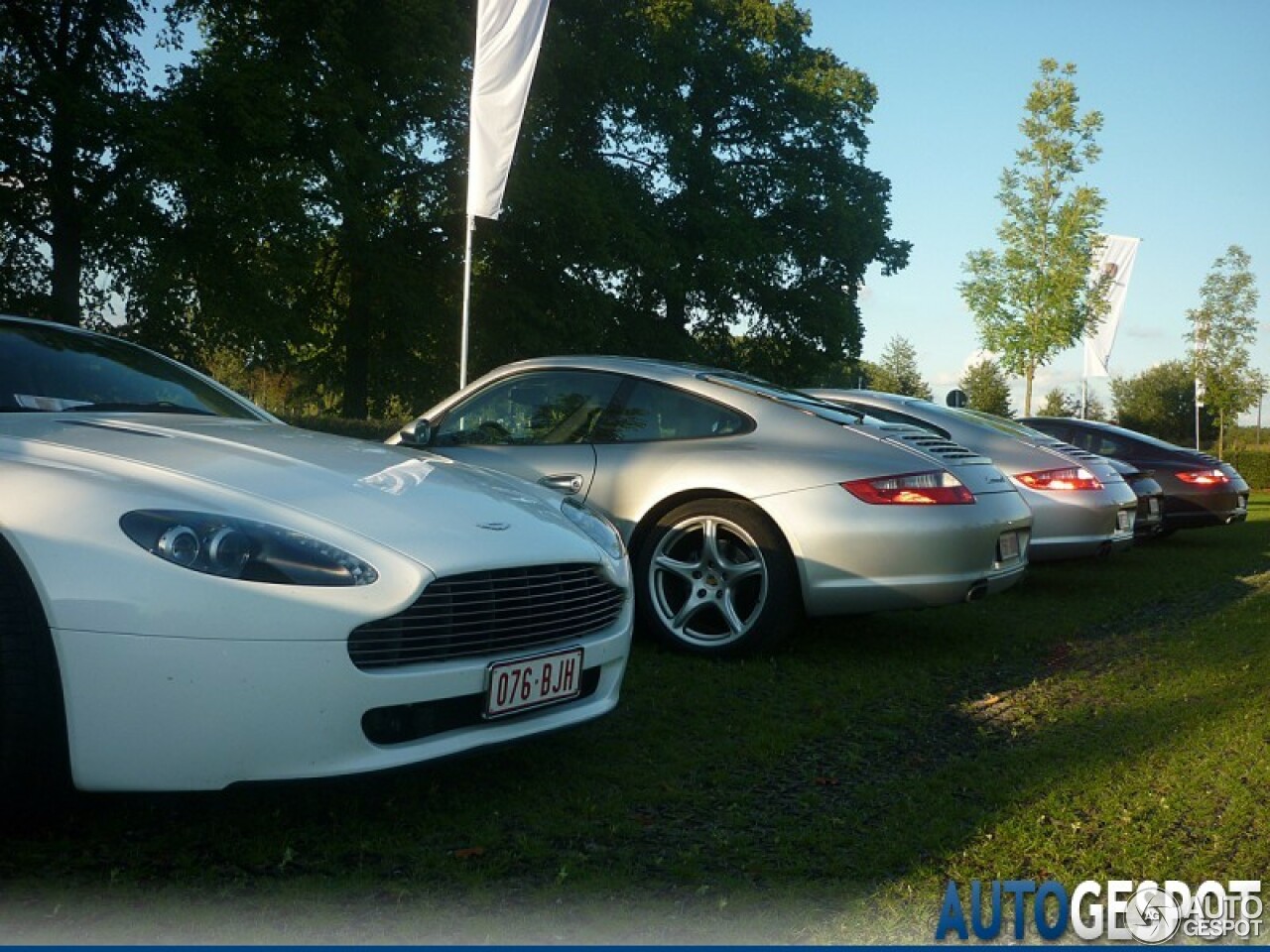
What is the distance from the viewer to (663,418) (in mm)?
6523

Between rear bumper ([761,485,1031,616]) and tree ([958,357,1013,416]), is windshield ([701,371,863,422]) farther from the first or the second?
tree ([958,357,1013,416])

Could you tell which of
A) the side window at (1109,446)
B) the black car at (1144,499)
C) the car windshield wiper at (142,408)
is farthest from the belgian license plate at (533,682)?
the side window at (1109,446)

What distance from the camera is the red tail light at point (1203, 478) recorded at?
14.2 m

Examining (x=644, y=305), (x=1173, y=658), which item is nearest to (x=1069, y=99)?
(x=644, y=305)

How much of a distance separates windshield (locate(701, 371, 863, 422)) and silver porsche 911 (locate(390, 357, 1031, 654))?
2 cm

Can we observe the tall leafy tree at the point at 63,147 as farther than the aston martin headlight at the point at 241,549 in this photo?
Yes

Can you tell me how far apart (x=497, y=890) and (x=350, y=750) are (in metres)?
0.52

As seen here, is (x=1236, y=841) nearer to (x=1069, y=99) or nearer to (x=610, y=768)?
(x=610, y=768)

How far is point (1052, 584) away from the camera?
10383mm

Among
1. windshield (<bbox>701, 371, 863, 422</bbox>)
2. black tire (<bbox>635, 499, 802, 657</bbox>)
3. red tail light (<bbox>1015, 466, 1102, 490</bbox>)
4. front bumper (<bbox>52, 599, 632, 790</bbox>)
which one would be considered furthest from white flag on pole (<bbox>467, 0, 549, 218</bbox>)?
front bumper (<bbox>52, 599, 632, 790</bbox>)

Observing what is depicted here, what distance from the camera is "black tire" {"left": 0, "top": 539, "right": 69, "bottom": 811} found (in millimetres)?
3027

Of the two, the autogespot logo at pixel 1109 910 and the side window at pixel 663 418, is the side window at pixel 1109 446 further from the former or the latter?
the autogespot logo at pixel 1109 910

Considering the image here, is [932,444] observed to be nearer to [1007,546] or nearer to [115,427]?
[1007,546]

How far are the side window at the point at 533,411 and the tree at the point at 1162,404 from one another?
213 feet
